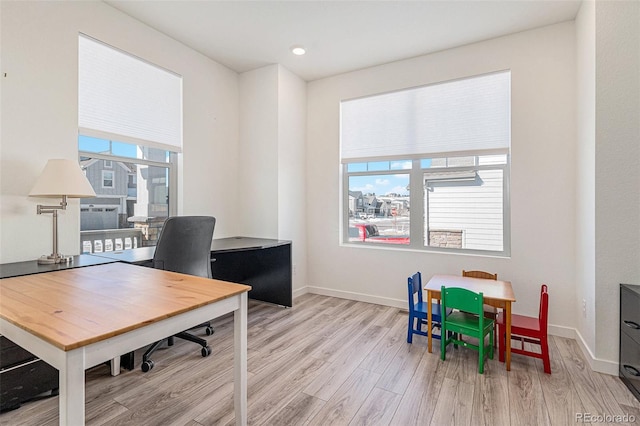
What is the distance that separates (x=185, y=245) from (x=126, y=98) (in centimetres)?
161

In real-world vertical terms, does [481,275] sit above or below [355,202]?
below

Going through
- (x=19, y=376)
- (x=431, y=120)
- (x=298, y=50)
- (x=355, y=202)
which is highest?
(x=298, y=50)

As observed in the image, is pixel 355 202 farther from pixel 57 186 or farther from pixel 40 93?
pixel 40 93

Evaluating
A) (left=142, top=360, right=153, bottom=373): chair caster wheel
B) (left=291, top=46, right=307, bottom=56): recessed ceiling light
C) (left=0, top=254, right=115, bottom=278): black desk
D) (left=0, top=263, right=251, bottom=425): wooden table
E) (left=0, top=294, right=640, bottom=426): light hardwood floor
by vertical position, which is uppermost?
(left=291, top=46, right=307, bottom=56): recessed ceiling light

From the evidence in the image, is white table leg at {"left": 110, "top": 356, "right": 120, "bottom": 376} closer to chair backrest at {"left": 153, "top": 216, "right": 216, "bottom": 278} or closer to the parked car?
chair backrest at {"left": 153, "top": 216, "right": 216, "bottom": 278}

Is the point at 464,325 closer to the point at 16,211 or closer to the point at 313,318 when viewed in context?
the point at 313,318

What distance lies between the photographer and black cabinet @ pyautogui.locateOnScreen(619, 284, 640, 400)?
1907 mm

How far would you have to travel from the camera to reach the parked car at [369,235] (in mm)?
3809

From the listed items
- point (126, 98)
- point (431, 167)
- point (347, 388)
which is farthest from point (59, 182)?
point (431, 167)

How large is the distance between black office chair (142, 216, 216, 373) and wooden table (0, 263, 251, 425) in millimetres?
422

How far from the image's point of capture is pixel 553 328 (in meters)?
2.88

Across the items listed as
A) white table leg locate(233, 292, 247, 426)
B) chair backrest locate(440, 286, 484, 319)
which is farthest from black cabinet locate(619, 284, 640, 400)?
white table leg locate(233, 292, 247, 426)

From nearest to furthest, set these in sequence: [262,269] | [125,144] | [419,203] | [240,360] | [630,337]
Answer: [240,360]
[630,337]
[125,144]
[419,203]
[262,269]

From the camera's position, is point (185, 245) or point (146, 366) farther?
point (185, 245)
